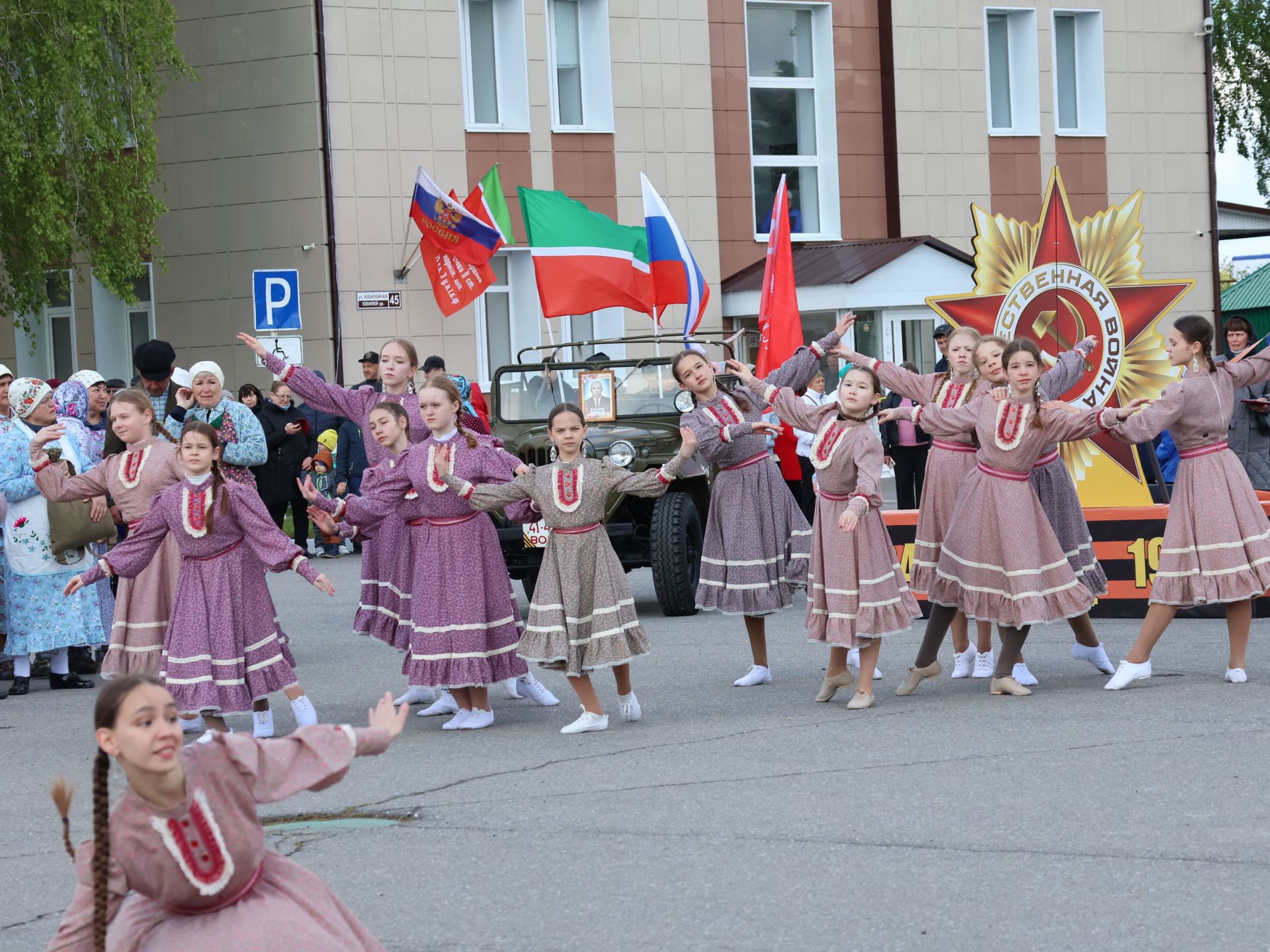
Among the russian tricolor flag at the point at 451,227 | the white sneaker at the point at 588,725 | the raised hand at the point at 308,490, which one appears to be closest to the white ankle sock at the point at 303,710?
the raised hand at the point at 308,490

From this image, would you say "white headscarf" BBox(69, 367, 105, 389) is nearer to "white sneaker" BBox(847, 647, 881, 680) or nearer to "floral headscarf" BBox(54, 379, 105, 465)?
"floral headscarf" BBox(54, 379, 105, 465)

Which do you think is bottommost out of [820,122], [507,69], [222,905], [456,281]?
[222,905]

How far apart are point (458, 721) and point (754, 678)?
1.73 m

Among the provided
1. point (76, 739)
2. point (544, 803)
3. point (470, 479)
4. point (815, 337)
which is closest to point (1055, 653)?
point (470, 479)

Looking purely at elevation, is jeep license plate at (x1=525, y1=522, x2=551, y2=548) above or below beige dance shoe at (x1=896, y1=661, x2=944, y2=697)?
above

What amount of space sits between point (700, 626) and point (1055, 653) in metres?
2.72

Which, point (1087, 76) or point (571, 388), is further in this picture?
point (1087, 76)

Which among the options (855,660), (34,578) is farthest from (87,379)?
(855,660)

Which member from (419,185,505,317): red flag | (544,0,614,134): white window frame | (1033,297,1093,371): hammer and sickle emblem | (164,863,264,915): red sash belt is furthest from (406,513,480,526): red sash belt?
(544,0,614,134): white window frame

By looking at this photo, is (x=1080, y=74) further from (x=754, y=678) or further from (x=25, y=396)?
(x=25, y=396)

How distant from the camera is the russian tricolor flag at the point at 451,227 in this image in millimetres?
20281

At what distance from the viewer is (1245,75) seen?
36.0 m

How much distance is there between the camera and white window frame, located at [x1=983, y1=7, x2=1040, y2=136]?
26047 mm

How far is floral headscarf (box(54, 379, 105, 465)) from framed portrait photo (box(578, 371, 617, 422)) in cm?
347
